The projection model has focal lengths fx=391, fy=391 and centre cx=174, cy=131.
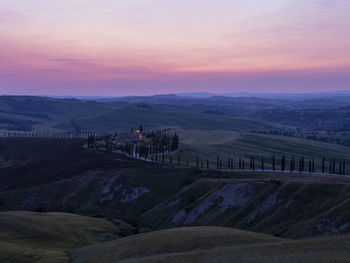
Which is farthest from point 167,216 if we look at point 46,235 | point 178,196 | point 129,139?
point 129,139

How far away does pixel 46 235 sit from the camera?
5200 cm

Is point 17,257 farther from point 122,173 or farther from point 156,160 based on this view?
point 156,160

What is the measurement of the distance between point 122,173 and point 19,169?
2305 inches

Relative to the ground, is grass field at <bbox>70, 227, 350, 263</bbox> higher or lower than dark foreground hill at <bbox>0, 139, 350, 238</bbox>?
higher

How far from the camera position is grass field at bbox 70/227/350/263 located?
29.5 metres

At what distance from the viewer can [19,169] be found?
147 meters

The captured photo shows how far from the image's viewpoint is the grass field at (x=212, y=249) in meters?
29.5

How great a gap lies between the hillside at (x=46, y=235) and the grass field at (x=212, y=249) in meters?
3.85

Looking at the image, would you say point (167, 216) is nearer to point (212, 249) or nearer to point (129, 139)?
point (212, 249)

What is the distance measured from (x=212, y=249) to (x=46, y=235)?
26027 millimetres

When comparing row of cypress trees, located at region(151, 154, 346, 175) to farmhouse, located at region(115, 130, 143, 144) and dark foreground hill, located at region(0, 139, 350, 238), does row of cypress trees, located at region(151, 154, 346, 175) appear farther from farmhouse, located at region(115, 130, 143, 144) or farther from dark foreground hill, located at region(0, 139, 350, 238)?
farmhouse, located at region(115, 130, 143, 144)

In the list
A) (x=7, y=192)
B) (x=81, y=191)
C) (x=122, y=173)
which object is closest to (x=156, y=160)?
(x=122, y=173)

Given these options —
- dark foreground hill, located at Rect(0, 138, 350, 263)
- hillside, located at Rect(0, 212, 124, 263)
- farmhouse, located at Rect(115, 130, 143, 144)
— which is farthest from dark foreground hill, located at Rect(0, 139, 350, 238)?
farmhouse, located at Rect(115, 130, 143, 144)

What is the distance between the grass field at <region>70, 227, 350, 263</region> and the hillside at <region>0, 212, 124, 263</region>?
Result: 3847 millimetres
